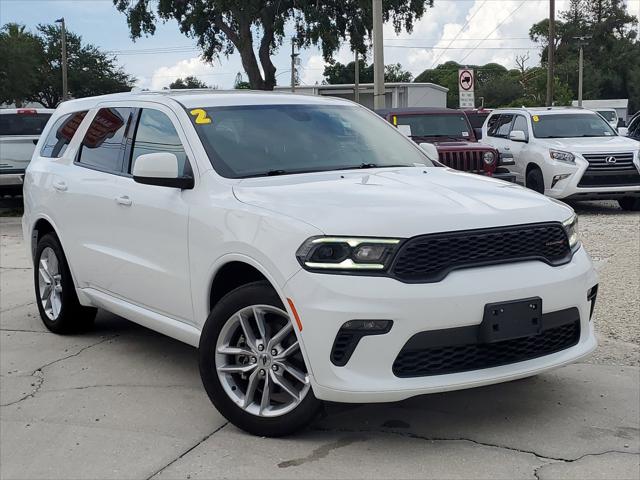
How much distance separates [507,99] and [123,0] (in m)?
66.1

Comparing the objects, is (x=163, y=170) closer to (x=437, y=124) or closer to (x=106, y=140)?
(x=106, y=140)

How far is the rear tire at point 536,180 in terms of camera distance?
13500 mm

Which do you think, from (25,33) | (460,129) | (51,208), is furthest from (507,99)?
(51,208)

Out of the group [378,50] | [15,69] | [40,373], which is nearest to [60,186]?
[40,373]

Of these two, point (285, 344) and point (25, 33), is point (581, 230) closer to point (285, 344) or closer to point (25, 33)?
point (285, 344)

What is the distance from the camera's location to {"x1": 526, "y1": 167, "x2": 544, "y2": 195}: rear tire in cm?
1350

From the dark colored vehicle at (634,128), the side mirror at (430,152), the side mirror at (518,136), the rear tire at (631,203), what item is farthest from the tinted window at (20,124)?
the dark colored vehicle at (634,128)

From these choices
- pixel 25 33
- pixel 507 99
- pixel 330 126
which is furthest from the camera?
pixel 507 99

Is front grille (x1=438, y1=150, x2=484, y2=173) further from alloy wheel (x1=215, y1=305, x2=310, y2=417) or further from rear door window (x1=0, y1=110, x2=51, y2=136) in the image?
alloy wheel (x1=215, y1=305, x2=310, y2=417)

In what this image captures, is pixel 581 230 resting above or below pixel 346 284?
below

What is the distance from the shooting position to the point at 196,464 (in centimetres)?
387

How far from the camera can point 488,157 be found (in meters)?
12.7

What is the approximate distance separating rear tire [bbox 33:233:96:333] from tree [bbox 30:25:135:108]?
62.4 m

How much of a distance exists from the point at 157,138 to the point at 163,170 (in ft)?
2.29
